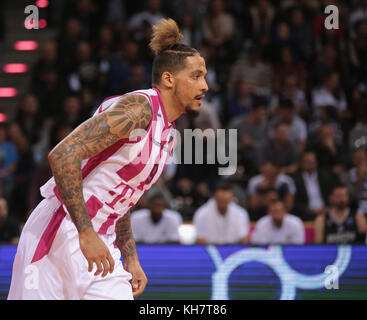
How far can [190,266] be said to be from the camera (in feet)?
18.9

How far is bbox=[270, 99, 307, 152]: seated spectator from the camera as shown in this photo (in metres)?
8.48

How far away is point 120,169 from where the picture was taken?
3174 millimetres

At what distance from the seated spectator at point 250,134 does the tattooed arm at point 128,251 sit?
Result: 4463mm

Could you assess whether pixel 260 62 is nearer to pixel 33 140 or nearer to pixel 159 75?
pixel 33 140

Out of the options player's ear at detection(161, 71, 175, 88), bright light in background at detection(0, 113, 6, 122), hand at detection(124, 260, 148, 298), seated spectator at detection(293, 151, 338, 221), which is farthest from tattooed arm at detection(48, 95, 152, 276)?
bright light in background at detection(0, 113, 6, 122)

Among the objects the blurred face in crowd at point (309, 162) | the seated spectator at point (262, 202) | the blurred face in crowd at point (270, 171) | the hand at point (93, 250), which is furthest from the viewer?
the blurred face in crowd at point (309, 162)

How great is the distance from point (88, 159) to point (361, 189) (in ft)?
16.4

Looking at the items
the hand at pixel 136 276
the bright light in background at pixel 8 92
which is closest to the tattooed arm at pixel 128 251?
the hand at pixel 136 276

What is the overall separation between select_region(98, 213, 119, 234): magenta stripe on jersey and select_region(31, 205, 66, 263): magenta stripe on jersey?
19 centimetres

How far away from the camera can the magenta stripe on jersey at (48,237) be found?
3170 millimetres

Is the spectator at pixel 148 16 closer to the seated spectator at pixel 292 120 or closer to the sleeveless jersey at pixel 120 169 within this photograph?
the seated spectator at pixel 292 120

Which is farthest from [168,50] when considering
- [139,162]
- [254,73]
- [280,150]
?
[254,73]

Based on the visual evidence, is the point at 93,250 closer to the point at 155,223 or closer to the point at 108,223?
the point at 108,223

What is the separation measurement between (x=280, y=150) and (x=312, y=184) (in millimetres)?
561
